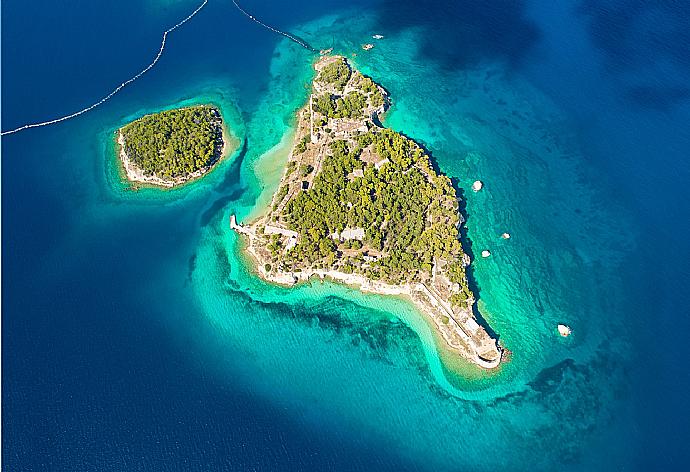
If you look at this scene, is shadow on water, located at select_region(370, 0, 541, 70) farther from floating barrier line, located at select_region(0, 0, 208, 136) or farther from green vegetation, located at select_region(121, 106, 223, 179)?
green vegetation, located at select_region(121, 106, 223, 179)

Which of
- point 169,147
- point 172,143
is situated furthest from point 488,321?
point 172,143

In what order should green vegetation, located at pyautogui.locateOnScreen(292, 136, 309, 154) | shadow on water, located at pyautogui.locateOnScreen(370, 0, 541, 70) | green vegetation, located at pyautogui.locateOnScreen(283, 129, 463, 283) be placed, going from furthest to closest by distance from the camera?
1. shadow on water, located at pyautogui.locateOnScreen(370, 0, 541, 70)
2. green vegetation, located at pyautogui.locateOnScreen(292, 136, 309, 154)
3. green vegetation, located at pyautogui.locateOnScreen(283, 129, 463, 283)

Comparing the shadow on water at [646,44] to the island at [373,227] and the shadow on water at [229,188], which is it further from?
the shadow on water at [229,188]

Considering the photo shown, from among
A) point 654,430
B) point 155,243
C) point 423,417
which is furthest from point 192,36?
point 654,430

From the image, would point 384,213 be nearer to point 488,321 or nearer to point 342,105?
point 488,321

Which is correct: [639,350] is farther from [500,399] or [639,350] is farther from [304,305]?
[304,305]

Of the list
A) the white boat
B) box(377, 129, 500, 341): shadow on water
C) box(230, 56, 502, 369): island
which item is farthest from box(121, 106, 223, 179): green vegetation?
the white boat

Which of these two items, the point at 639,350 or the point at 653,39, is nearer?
the point at 639,350
